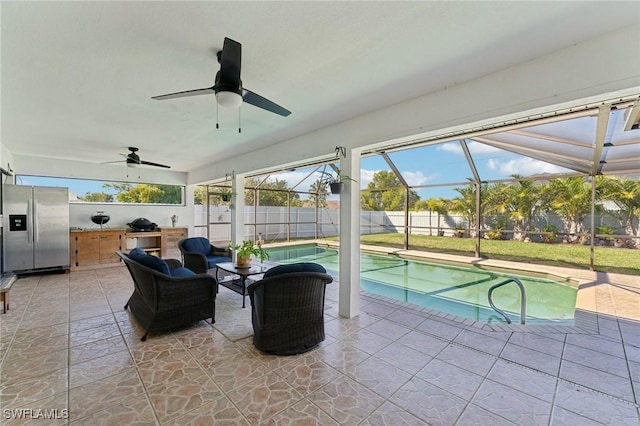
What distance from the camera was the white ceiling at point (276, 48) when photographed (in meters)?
1.75

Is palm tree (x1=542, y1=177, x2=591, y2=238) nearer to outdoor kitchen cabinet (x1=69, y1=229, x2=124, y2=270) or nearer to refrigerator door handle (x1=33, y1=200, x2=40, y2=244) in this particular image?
outdoor kitchen cabinet (x1=69, y1=229, x2=124, y2=270)

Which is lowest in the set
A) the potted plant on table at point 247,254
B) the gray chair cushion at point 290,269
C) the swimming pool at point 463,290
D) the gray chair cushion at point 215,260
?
the swimming pool at point 463,290

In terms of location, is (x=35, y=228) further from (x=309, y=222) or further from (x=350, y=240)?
(x=309, y=222)

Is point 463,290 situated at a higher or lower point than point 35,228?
lower

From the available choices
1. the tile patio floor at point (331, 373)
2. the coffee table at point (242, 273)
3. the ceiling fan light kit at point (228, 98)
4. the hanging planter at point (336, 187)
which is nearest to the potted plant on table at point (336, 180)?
the hanging planter at point (336, 187)

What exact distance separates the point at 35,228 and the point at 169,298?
526cm

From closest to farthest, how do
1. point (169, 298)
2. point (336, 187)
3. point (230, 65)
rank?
point (230, 65)
point (169, 298)
point (336, 187)

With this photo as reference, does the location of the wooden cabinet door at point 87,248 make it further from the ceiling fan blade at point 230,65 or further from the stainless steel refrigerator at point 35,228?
the ceiling fan blade at point 230,65

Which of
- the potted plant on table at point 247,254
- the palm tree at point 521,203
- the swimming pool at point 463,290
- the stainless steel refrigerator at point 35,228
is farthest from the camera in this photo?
the palm tree at point 521,203

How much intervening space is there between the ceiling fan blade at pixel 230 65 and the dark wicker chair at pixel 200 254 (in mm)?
3622

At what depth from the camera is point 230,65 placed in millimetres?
1930

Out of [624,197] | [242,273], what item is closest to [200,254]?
[242,273]

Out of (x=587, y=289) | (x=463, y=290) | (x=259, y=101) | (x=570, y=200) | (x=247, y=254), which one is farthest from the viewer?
(x=570, y=200)

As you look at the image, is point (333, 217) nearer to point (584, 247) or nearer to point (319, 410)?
point (584, 247)
